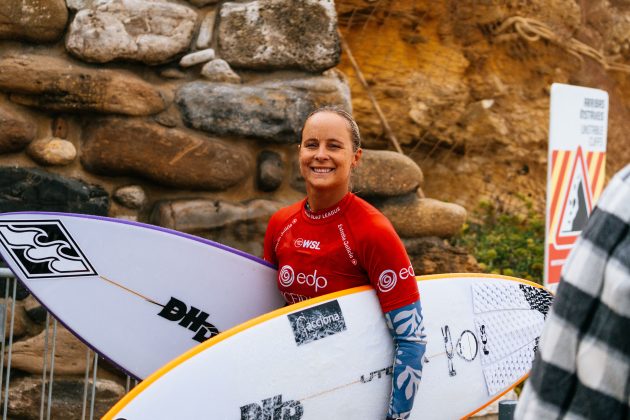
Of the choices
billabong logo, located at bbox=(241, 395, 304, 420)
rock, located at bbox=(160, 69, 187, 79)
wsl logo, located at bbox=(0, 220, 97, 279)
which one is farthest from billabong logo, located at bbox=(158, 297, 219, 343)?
rock, located at bbox=(160, 69, 187, 79)

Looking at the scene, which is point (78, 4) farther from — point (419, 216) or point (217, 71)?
point (419, 216)

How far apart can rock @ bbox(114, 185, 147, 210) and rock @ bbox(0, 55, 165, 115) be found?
11.0 inches

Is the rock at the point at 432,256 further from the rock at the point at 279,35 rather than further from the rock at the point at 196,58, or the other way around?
the rock at the point at 196,58

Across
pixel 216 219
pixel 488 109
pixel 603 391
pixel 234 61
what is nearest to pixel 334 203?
pixel 216 219

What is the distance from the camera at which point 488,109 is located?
686cm

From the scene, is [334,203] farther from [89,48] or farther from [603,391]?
[603,391]

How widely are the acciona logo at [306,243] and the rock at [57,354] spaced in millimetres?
1140

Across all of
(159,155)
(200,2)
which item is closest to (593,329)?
(159,155)

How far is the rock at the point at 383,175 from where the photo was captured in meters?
3.35

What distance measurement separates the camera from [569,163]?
3.28m

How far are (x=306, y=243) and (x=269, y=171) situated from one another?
1025 mm

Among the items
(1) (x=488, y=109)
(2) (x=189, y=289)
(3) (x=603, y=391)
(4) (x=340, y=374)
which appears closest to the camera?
(3) (x=603, y=391)

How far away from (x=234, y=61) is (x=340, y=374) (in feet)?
4.59

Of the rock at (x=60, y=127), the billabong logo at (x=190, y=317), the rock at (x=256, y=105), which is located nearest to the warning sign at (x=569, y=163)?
the rock at (x=256, y=105)
